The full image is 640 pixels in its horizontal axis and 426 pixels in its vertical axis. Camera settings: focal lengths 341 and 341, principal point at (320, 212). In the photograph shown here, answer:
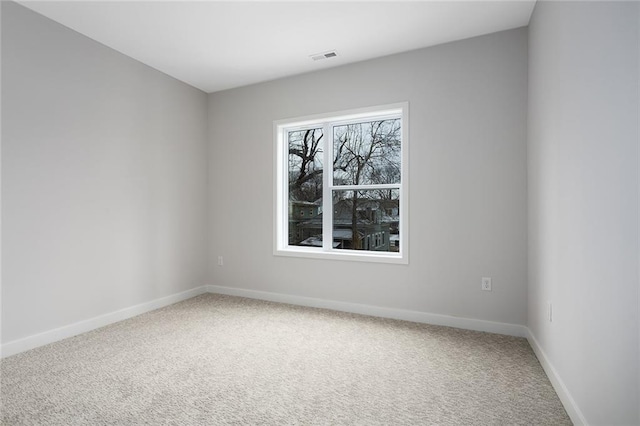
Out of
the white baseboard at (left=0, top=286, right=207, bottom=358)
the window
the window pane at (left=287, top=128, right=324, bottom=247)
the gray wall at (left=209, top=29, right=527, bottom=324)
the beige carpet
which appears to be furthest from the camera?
the window pane at (left=287, top=128, right=324, bottom=247)

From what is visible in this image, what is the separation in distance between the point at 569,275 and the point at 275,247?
2.83m

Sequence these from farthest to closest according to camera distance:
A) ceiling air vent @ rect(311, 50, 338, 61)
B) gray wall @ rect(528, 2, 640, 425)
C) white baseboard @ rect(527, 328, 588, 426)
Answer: ceiling air vent @ rect(311, 50, 338, 61) → white baseboard @ rect(527, 328, 588, 426) → gray wall @ rect(528, 2, 640, 425)

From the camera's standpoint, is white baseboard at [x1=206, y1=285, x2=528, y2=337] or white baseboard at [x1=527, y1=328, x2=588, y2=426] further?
white baseboard at [x1=206, y1=285, x2=528, y2=337]

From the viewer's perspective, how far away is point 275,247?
13.0ft

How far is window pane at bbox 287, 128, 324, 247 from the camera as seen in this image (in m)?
3.93

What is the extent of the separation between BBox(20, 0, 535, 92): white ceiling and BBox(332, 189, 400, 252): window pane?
1.39 meters

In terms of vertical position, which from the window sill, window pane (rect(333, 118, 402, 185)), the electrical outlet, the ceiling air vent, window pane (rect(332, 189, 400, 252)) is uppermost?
the ceiling air vent

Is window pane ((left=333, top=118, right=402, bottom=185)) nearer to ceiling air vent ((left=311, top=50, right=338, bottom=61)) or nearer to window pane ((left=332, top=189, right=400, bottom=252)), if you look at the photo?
window pane ((left=332, top=189, right=400, bottom=252))

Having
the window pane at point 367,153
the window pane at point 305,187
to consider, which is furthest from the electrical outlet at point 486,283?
the window pane at point 305,187

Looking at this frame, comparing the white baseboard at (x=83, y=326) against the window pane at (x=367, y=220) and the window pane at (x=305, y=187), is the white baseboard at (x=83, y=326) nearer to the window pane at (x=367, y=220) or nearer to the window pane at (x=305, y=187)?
the window pane at (x=305, y=187)

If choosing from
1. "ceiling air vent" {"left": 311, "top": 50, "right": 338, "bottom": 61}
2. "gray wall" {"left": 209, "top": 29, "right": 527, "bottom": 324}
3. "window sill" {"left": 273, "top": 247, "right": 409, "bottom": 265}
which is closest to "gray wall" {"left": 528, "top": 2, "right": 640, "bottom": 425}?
"gray wall" {"left": 209, "top": 29, "right": 527, "bottom": 324}

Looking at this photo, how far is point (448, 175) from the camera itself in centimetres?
311

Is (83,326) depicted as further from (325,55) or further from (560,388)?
(560,388)

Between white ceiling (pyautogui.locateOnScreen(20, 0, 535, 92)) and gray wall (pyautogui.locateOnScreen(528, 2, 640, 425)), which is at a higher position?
white ceiling (pyautogui.locateOnScreen(20, 0, 535, 92))
